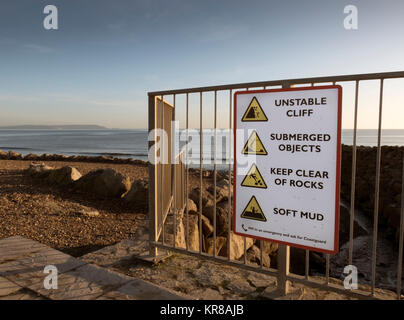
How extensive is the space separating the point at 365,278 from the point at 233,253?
358 cm

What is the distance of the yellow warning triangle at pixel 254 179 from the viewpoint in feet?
8.68

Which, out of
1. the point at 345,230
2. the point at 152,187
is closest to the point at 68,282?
the point at 152,187

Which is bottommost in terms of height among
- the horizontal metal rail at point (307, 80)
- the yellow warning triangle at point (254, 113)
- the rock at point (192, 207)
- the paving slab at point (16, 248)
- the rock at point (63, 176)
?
the paving slab at point (16, 248)

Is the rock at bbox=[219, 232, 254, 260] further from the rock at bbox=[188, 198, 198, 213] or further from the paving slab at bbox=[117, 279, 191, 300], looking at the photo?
the paving slab at bbox=[117, 279, 191, 300]

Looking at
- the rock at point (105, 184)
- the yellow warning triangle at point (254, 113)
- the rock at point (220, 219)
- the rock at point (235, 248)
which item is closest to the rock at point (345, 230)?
the rock at point (235, 248)

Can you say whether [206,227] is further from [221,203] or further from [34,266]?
[34,266]

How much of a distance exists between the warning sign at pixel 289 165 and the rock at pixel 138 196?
429 cm

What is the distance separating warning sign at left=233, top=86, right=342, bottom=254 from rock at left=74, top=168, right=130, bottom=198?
17.0 ft

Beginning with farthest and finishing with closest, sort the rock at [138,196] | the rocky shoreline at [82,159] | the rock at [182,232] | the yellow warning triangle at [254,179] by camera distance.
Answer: the rocky shoreline at [82,159]
the rock at [138,196]
the rock at [182,232]
the yellow warning triangle at [254,179]

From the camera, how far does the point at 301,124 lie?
2398 mm

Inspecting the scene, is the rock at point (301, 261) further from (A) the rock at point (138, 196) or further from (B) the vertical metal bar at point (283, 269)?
(B) the vertical metal bar at point (283, 269)

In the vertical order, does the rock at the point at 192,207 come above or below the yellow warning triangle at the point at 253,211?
below
